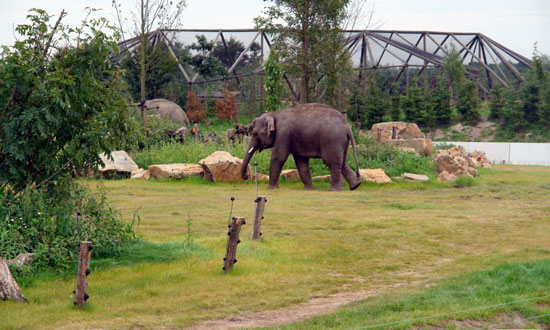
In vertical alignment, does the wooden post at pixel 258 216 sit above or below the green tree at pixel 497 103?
below

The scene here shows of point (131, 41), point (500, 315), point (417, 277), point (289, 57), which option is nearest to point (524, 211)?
point (417, 277)

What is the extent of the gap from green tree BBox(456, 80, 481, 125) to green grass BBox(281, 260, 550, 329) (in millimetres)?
34350

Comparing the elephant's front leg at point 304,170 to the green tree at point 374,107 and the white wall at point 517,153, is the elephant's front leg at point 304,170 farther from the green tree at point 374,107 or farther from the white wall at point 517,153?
the green tree at point 374,107

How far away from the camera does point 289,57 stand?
2852cm

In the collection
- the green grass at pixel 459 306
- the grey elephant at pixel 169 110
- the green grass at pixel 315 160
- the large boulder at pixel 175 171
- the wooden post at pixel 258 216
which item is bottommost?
the green grass at pixel 459 306

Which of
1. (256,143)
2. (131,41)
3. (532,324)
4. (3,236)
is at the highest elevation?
(131,41)

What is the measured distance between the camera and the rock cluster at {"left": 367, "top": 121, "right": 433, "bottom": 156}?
28094 millimetres

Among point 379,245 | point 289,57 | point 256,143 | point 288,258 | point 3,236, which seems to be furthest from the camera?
point 289,57

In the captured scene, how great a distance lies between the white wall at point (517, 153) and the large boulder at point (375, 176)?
14001mm

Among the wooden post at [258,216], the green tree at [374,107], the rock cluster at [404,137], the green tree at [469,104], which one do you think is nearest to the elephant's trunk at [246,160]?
the rock cluster at [404,137]

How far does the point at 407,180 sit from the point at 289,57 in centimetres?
957

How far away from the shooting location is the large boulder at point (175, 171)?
2084 centimetres

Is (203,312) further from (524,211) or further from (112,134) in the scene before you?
(524,211)

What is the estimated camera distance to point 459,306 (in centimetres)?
722
